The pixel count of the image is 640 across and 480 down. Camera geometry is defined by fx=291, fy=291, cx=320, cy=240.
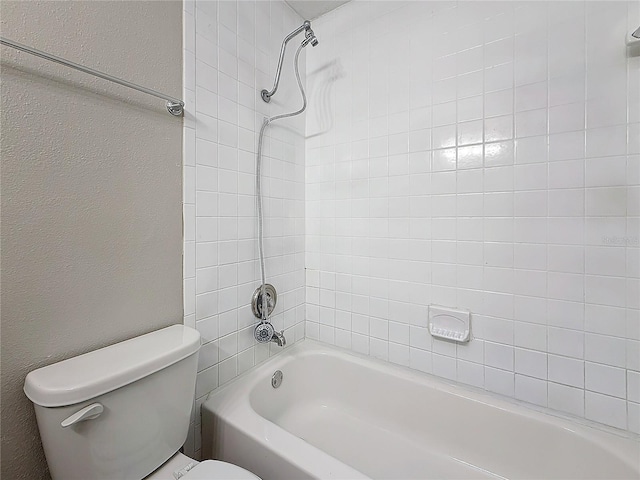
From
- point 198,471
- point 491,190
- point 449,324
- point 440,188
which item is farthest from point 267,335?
point 491,190

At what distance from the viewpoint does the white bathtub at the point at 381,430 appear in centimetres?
98

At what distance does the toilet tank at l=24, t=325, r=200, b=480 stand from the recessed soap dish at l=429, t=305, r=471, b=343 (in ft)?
3.33

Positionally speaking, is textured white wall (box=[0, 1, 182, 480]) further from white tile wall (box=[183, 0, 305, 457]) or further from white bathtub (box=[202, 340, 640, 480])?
white bathtub (box=[202, 340, 640, 480])

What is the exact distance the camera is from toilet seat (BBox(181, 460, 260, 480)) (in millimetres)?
857

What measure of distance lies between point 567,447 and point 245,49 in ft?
6.85

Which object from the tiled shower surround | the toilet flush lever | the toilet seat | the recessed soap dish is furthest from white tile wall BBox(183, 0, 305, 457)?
the recessed soap dish

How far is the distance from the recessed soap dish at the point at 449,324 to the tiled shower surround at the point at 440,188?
4cm

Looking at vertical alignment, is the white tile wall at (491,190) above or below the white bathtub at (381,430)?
above

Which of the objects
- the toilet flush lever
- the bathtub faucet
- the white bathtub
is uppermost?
the toilet flush lever

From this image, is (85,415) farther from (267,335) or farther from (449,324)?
(449,324)

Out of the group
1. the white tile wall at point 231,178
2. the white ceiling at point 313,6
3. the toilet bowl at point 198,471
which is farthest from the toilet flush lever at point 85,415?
the white ceiling at point 313,6

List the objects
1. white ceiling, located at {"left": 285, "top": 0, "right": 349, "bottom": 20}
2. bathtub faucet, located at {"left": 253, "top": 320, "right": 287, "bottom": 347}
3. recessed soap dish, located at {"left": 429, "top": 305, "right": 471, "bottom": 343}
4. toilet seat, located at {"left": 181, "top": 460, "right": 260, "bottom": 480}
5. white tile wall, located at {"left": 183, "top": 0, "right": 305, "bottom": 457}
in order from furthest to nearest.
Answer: white ceiling, located at {"left": 285, "top": 0, "right": 349, "bottom": 20}, bathtub faucet, located at {"left": 253, "top": 320, "right": 287, "bottom": 347}, recessed soap dish, located at {"left": 429, "top": 305, "right": 471, "bottom": 343}, white tile wall, located at {"left": 183, "top": 0, "right": 305, "bottom": 457}, toilet seat, located at {"left": 181, "top": 460, "right": 260, "bottom": 480}

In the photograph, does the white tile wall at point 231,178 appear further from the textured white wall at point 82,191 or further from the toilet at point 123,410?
the toilet at point 123,410

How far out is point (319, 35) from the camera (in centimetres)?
169
